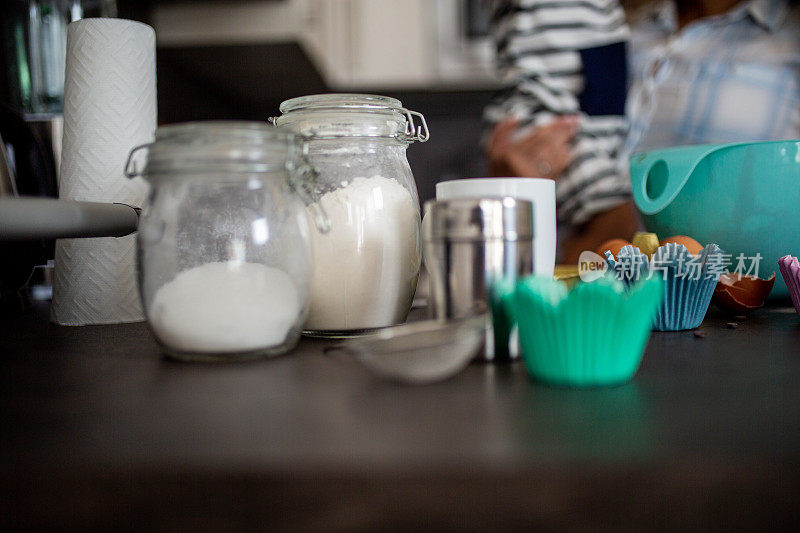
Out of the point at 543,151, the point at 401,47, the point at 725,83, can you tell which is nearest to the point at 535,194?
the point at 543,151

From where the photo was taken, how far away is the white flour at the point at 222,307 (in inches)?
15.9

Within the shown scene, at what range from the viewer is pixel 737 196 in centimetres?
62

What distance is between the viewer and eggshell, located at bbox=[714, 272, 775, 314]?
57 centimetres

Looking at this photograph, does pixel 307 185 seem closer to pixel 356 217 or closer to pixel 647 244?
pixel 356 217

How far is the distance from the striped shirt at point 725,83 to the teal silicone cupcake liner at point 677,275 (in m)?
0.96

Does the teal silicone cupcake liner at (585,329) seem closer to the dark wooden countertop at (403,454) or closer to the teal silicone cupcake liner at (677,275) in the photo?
the dark wooden countertop at (403,454)

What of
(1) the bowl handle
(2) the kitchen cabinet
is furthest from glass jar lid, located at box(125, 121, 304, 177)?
(2) the kitchen cabinet

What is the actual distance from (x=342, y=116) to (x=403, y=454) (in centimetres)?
30

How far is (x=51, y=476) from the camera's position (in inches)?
9.7

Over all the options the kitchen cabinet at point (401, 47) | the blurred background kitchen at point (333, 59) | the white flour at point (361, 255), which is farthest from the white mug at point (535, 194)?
the kitchen cabinet at point (401, 47)

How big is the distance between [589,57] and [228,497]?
1405 millimetres

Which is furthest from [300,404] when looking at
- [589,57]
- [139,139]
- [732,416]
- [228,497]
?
[589,57]

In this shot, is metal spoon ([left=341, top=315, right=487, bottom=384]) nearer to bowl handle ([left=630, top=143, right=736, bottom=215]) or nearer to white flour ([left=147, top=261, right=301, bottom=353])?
white flour ([left=147, top=261, right=301, bottom=353])

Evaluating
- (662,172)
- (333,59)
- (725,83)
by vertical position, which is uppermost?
(333,59)
